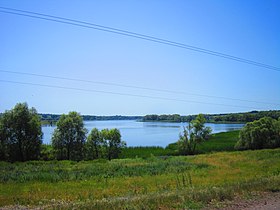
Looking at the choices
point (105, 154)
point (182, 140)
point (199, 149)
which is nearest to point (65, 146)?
point (105, 154)

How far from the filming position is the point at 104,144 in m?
61.2

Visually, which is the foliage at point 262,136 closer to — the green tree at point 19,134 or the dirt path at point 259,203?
the green tree at point 19,134

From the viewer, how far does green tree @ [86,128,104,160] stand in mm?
60125

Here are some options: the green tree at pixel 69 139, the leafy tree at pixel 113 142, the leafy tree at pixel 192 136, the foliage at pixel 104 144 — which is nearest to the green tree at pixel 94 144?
the foliage at pixel 104 144

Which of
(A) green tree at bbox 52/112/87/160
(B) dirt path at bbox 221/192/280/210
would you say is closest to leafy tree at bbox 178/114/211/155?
(A) green tree at bbox 52/112/87/160

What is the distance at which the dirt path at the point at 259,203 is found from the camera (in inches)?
314

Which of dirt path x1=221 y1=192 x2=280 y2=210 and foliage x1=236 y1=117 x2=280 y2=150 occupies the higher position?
dirt path x1=221 y1=192 x2=280 y2=210

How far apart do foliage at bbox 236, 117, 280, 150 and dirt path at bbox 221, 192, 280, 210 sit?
57787 mm

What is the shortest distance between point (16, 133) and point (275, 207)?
52066 millimetres

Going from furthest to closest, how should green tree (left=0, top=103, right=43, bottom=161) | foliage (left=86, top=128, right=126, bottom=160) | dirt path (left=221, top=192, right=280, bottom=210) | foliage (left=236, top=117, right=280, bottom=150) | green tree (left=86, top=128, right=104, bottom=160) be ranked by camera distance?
foliage (left=236, top=117, right=280, bottom=150) → green tree (left=86, top=128, right=104, bottom=160) → foliage (left=86, top=128, right=126, bottom=160) → green tree (left=0, top=103, right=43, bottom=161) → dirt path (left=221, top=192, right=280, bottom=210)

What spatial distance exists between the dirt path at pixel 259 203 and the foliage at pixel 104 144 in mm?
51768

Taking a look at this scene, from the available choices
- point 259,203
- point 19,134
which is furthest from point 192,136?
point 259,203

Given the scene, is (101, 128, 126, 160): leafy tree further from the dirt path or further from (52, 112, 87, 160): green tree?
the dirt path

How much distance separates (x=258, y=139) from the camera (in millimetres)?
A: 62375
